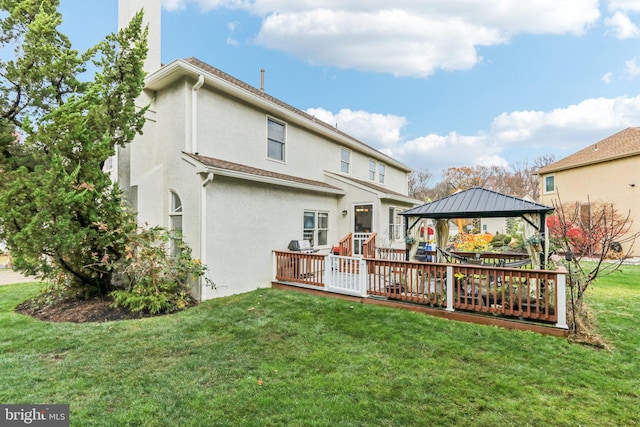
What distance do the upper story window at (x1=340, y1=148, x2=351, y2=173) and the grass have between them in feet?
28.1

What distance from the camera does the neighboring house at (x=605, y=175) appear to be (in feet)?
51.0

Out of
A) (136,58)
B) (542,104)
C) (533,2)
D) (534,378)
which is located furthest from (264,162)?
(542,104)

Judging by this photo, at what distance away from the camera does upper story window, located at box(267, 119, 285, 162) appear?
376 inches

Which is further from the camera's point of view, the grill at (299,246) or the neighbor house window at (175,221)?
the grill at (299,246)

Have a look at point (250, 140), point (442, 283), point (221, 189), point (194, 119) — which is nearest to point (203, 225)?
point (221, 189)

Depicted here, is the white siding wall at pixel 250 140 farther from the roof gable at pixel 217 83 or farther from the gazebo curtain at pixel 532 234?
the gazebo curtain at pixel 532 234

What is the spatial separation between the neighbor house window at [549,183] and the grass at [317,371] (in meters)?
17.1

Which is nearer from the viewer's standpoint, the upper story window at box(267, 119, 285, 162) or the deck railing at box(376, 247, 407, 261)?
the upper story window at box(267, 119, 285, 162)

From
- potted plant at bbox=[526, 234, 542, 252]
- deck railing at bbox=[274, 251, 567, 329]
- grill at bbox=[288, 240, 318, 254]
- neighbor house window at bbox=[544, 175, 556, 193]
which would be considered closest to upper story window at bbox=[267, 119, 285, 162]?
grill at bbox=[288, 240, 318, 254]

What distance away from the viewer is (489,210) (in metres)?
6.09

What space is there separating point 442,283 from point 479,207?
1890 mm

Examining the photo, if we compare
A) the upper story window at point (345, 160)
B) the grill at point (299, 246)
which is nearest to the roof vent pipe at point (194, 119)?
the grill at point (299, 246)

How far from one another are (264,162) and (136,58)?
411 centimetres

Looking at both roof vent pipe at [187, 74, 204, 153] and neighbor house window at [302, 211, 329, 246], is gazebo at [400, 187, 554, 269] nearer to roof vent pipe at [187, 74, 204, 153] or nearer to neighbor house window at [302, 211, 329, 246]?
neighbor house window at [302, 211, 329, 246]
